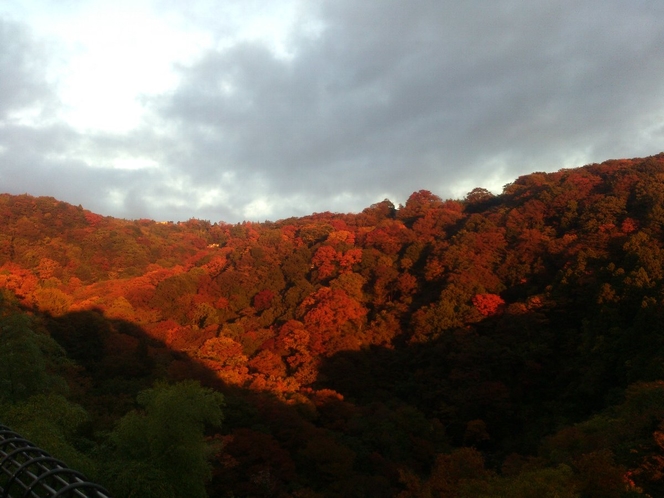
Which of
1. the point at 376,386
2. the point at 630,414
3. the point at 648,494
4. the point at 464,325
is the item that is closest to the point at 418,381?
the point at 376,386

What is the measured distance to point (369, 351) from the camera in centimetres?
3028

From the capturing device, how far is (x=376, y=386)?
2714 centimetres

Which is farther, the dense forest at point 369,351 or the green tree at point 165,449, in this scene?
the dense forest at point 369,351

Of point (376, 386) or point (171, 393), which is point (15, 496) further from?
point (376, 386)

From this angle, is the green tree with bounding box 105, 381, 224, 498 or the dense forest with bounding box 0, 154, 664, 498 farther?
the dense forest with bounding box 0, 154, 664, 498

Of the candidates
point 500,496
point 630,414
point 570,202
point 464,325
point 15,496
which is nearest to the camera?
point 15,496

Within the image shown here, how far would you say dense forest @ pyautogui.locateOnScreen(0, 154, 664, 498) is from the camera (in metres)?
10.9

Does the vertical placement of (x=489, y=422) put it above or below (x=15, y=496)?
below

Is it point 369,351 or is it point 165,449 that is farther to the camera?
point 369,351

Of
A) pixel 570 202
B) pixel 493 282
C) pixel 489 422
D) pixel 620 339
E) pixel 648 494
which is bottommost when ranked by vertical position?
pixel 489 422

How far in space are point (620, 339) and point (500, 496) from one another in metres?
13.9

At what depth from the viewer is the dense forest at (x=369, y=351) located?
10.9 m

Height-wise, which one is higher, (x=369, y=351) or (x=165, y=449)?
(x=165, y=449)

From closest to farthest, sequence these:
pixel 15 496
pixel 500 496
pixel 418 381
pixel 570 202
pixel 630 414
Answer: pixel 15 496
pixel 500 496
pixel 630 414
pixel 418 381
pixel 570 202
